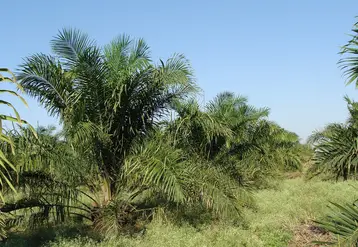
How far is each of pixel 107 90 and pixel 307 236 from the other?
5.25 m

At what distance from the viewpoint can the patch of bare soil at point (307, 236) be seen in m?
7.76

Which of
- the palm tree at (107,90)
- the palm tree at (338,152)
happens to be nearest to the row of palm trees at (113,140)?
the palm tree at (107,90)

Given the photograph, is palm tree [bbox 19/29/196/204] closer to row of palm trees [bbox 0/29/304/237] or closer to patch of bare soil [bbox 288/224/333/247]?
row of palm trees [bbox 0/29/304/237]

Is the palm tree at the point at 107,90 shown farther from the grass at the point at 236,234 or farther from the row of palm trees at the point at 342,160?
the row of palm trees at the point at 342,160

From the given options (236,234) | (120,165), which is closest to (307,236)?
(236,234)

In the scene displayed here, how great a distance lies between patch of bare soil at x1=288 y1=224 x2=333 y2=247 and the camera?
776 centimetres

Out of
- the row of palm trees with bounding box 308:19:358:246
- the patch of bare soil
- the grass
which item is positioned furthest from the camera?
the patch of bare soil

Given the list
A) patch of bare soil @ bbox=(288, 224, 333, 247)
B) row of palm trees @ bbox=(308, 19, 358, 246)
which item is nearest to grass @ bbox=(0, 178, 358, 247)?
patch of bare soil @ bbox=(288, 224, 333, 247)

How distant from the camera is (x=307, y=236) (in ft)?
26.7

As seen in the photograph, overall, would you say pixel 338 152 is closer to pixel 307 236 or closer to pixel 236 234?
pixel 236 234

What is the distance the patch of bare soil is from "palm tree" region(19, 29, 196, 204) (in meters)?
3.85

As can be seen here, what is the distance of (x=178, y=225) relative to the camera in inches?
348

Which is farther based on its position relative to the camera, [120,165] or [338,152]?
[120,165]

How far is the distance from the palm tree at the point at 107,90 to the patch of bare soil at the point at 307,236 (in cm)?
385
